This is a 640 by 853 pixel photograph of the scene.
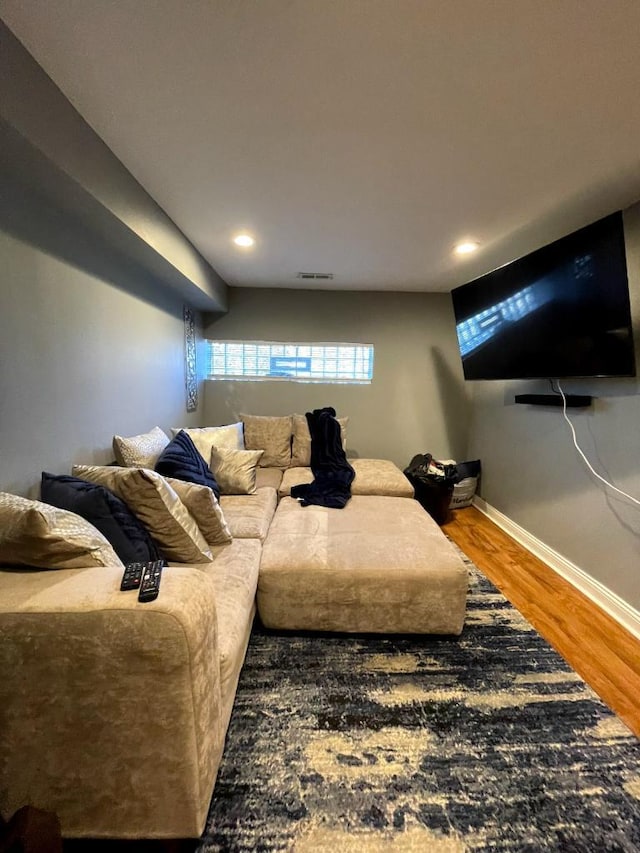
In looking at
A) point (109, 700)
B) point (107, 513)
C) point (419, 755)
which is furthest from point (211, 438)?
point (419, 755)

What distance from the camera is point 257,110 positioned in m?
1.27

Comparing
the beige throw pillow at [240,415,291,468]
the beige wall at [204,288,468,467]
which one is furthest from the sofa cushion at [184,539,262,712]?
the beige wall at [204,288,468,467]

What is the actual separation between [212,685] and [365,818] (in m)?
0.64

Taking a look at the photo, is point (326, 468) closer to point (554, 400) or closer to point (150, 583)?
point (554, 400)

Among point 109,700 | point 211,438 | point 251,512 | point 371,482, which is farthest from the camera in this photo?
point 371,482

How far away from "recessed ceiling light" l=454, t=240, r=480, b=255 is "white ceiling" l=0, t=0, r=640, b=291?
0.30 meters

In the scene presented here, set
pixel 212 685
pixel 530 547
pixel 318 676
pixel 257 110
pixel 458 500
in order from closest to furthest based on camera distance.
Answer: pixel 212 685
pixel 257 110
pixel 318 676
pixel 530 547
pixel 458 500

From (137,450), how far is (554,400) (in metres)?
2.84

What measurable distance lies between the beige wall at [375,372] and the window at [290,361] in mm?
90

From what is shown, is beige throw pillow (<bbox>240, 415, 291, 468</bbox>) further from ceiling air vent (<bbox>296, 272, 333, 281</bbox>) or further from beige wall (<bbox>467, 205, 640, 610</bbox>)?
beige wall (<bbox>467, 205, 640, 610</bbox>)

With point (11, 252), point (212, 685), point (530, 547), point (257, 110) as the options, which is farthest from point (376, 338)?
point (212, 685)

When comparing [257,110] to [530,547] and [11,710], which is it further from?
[530,547]

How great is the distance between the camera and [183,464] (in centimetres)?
207

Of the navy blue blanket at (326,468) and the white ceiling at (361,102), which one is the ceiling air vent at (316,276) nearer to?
the white ceiling at (361,102)
